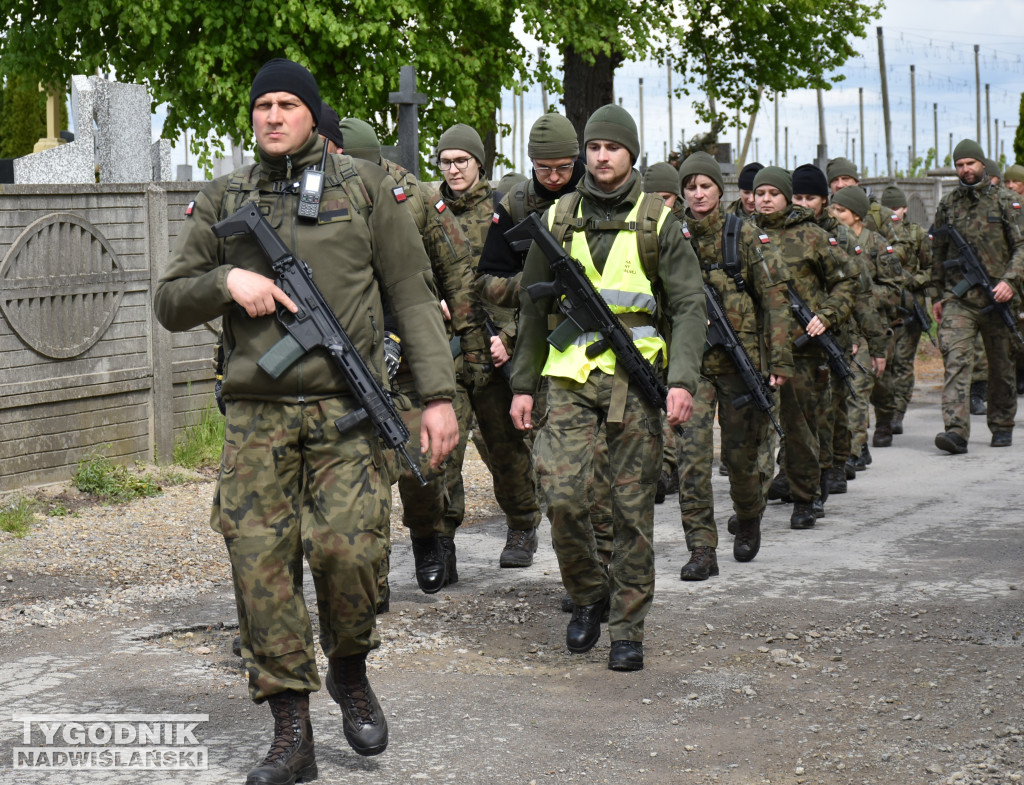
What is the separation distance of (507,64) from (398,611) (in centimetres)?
1542

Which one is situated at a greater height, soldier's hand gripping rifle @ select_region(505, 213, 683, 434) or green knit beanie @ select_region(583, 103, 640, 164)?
green knit beanie @ select_region(583, 103, 640, 164)

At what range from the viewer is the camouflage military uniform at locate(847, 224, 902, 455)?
9.88m

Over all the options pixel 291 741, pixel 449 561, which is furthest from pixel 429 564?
pixel 291 741

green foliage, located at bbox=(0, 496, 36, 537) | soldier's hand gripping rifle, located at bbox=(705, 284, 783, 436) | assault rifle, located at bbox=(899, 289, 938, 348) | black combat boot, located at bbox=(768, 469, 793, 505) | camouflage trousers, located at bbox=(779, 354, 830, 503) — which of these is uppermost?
assault rifle, located at bbox=(899, 289, 938, 348)

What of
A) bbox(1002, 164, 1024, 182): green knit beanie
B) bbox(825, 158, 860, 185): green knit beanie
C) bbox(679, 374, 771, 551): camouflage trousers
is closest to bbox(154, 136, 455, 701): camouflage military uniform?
bbox(679, 374, 771, 551): camouflage trousers

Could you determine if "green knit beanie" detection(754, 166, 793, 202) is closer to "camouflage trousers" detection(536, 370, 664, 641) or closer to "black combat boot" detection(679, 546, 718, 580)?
"black combat boot" detection(679, 546, 718, 580)

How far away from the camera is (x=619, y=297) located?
18.1 feet

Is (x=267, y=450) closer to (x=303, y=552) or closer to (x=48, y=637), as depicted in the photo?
(x=303, y=552)

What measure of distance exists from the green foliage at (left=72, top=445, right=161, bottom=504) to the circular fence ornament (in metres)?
0.74

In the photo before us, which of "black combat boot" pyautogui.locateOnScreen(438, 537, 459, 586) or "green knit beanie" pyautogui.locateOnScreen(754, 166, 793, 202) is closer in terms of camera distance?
"black combat boot" pyautogui.locateOnScreen(438, 537, 459, 586)

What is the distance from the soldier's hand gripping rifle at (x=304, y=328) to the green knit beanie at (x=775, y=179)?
14.1 feet

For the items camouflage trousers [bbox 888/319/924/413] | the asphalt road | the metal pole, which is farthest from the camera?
the metal pole

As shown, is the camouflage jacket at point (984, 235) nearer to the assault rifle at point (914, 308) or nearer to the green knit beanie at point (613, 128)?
the assault rifle at point (914, 308)

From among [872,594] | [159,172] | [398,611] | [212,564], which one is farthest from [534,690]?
[159,172]
